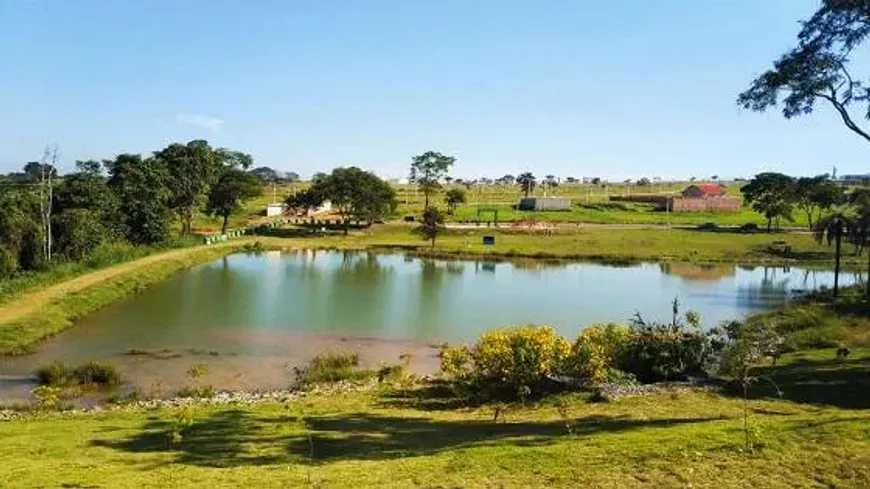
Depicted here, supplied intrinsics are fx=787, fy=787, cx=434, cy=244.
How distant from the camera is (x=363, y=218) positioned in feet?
280

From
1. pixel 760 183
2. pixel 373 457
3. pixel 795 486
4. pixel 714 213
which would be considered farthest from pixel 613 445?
pixel 714 213

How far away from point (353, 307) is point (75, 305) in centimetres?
1246

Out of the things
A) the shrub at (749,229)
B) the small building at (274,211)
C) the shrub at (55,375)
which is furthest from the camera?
the small building at (274,211)

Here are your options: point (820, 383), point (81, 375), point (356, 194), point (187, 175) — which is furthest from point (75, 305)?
point (356, 194)

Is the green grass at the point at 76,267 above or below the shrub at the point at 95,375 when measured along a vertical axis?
above

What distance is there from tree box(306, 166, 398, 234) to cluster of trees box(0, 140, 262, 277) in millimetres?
7166

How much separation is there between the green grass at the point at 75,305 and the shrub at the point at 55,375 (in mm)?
4842

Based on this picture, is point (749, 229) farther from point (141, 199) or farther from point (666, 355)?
point (666, 355)

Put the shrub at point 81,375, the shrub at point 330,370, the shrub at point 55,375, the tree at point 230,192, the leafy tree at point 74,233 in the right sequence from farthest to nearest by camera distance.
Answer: the tree at point 230,192, the leafy tree at point 74,233, the shrub at point 330,370, the shrub at point 81,375, the shrub at point 55,375

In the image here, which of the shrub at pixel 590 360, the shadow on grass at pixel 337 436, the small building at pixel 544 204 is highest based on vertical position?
the small building at pixel 544 204

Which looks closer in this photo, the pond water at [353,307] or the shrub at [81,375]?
the shrub at [81,375]

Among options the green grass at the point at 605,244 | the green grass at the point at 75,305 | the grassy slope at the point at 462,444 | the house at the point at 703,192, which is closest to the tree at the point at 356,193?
the green grass at the point at 605,244

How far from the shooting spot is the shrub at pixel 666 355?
1997 centimetres

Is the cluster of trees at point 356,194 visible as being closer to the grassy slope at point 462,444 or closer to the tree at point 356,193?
the tree at point 356,193
